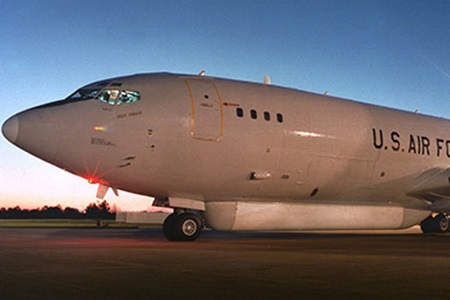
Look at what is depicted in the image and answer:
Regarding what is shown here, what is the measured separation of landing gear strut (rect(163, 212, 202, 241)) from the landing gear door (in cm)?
259

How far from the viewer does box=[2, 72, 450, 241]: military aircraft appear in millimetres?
17266

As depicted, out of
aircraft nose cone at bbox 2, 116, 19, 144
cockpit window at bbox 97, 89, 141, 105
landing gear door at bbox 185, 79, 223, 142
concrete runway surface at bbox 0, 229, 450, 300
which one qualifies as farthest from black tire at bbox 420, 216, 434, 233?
aircraft nose cone at bbox 2, 116, 19, 144

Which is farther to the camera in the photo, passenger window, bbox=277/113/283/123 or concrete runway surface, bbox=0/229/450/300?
passenger window, bbox=277/113/283/123

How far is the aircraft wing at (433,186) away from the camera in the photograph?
939 inches

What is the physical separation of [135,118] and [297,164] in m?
6.04

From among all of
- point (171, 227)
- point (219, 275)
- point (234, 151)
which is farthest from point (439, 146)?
point (219, 275)

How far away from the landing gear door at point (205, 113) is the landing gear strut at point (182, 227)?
102 inches

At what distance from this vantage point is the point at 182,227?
60.0ft

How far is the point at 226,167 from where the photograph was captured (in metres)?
18.8

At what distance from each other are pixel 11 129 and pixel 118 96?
3.26m

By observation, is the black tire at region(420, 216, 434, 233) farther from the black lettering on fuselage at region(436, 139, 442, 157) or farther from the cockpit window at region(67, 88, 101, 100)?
the cockpit window at region(67, 88, 101, 100)

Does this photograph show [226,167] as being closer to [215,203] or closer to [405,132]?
[215,203]

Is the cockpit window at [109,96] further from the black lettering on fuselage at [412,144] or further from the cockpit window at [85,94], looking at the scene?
the black lettering on fuselage at [412,144]

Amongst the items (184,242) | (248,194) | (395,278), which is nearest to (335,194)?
(248,194)
